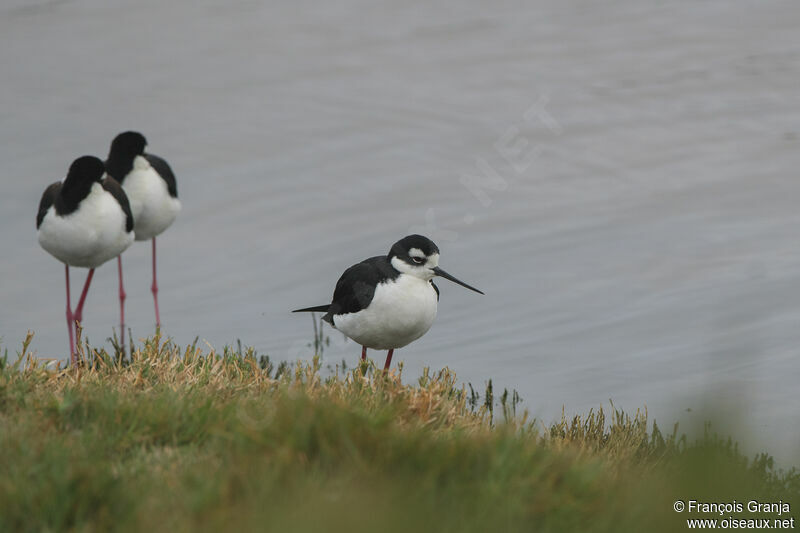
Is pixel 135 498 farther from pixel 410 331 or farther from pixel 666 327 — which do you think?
pixel 666 327

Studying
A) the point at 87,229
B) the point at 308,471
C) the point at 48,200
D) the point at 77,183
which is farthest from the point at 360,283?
the point at 308,471

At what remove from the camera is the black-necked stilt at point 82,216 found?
984 cm

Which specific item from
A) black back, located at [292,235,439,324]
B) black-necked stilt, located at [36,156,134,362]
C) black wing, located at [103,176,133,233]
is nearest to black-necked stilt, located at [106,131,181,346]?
black wing, located at [103,176,133,233]

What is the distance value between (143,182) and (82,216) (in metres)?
1.51

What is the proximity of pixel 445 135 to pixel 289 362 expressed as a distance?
18.4 ft

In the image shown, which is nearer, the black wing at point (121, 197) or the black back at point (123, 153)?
the black wing at point (121, 197)

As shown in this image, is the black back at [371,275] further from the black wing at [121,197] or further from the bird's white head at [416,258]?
the black wing at [121,197]

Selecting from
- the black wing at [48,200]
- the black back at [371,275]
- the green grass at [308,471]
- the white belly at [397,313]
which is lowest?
the green grass at [308,471]

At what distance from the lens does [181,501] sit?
15.2ft

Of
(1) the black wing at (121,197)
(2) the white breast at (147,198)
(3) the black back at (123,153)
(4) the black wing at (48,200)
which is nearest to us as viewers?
(4) the black wing at (48,200)

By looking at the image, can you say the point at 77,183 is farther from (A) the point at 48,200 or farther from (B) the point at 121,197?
(B) the point at 121,197

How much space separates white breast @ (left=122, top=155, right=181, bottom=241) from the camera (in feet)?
37.1

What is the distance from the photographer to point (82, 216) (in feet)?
32.3

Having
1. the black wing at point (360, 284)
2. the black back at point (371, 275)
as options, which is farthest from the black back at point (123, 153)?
the black back at point (371, 275)
